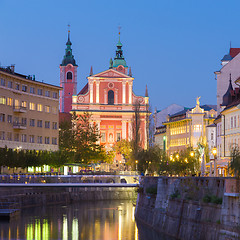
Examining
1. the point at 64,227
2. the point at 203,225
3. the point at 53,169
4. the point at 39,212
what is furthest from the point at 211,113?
the point at 203,225

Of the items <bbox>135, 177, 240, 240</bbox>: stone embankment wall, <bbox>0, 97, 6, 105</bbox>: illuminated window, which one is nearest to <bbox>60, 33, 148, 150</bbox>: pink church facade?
<bbox>0, 97, 6, 105</bbox>: illuminated window

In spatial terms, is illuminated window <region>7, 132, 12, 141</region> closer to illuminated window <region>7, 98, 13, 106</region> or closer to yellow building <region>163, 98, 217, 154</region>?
illuminated window <region>7, 98, 13, 106</region>

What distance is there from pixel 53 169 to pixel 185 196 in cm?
6585

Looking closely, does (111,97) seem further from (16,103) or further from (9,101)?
(9,101)

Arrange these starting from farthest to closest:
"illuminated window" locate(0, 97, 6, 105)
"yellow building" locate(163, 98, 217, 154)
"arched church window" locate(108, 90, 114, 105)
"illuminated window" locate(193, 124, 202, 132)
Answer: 1. "arched church window" locate(108, 90, 114, 105)
2. "illuminated window" locate(193, 124, 202, 132)
3. "yellow building" locate(163, 98, 217, 154)
4. "illuminated window" locate(0, 97, 6, 105)

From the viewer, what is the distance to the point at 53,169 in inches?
4572

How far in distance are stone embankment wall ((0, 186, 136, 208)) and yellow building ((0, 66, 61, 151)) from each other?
1086cm

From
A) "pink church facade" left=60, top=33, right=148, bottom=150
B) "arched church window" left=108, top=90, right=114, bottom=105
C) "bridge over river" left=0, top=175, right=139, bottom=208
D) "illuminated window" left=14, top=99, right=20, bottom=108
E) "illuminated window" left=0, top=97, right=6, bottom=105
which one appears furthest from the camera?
"arched church window" left=108, top=90, right=114, bottom=105

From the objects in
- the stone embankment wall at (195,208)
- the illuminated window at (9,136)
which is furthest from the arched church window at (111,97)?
the stone embankment wall at (195,208)

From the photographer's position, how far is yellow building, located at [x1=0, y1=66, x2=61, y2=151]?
4414 inches

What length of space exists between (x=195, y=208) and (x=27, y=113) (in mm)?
72524

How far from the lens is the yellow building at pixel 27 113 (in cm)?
11212

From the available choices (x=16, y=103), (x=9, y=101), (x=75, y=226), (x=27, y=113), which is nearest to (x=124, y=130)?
(x=27, y=113)

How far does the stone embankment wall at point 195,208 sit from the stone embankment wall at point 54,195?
26875 mm
